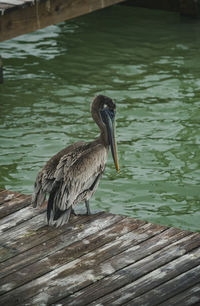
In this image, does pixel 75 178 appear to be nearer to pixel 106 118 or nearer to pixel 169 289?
pixel 106 118

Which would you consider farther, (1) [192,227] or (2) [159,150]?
(2) [159,150]

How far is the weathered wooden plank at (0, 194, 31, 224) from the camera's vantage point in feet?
18.2

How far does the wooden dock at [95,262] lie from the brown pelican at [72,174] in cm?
20

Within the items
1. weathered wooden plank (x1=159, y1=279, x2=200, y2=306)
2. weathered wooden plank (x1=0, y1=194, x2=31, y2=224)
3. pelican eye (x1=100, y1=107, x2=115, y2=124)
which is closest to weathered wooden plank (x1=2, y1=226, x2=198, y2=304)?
weathered wooden plank (x1=159, y1=279, x2=200, y2=306)

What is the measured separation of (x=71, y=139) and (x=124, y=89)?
67.9 inches

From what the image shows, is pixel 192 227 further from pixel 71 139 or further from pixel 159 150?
pixel 71 139

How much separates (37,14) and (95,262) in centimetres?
556

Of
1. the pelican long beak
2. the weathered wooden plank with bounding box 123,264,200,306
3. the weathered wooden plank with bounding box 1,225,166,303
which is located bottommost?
the weathered wooden plank with bounding box 123,264,200,306

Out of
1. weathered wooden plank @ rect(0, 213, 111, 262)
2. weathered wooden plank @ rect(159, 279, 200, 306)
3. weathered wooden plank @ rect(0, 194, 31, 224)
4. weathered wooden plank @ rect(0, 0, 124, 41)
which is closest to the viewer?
weathered wooden plank @ rect(159, 279, 200, 306)

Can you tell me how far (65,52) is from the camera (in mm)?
11203

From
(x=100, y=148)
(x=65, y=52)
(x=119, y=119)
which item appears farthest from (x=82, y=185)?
(x=65, y=52)

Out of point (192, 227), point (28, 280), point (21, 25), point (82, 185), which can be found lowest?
point (192, 227)

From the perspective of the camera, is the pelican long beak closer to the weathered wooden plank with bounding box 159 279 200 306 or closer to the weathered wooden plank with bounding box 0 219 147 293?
the weathered wooden plank with bounding box 0 219 147 293

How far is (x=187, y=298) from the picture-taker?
430cm
